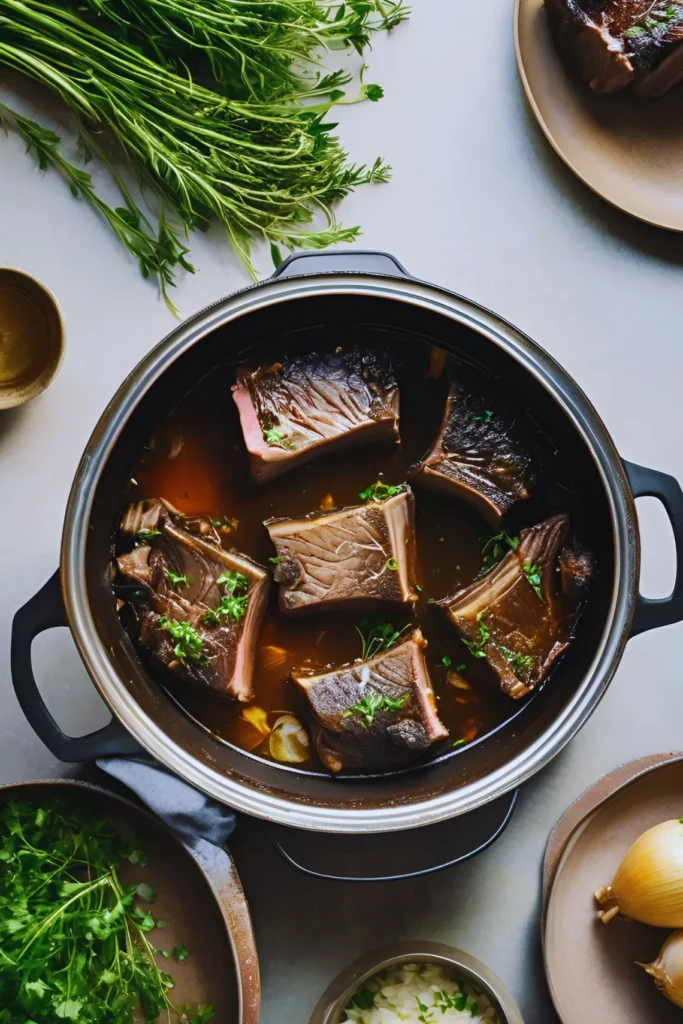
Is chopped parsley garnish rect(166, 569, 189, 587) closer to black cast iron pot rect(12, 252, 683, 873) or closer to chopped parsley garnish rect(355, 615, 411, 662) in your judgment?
black cast iron pot rect(12, 252, 683, 873)

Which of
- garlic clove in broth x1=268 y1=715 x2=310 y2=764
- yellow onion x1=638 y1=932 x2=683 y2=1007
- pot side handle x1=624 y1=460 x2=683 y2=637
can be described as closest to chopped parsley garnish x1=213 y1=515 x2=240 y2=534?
garlic clove in broth x1=268 y1=715 x2=310 y2=764

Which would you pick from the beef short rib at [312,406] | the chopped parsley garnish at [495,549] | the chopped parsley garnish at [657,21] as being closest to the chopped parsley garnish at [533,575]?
the chopped parsley garnish at [495,549]

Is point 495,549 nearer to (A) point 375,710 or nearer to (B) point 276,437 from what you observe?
(A) point 375,710

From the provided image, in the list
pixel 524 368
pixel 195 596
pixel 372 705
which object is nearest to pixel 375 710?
pixel 372 705

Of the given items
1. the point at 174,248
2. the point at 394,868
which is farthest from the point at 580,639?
the point at 174,248

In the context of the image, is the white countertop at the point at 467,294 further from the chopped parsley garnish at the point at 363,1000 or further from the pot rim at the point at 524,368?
the pot rim at the point at 524,368

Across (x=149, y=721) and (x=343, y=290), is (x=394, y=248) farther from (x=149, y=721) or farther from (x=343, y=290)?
(x=149, y=721)
